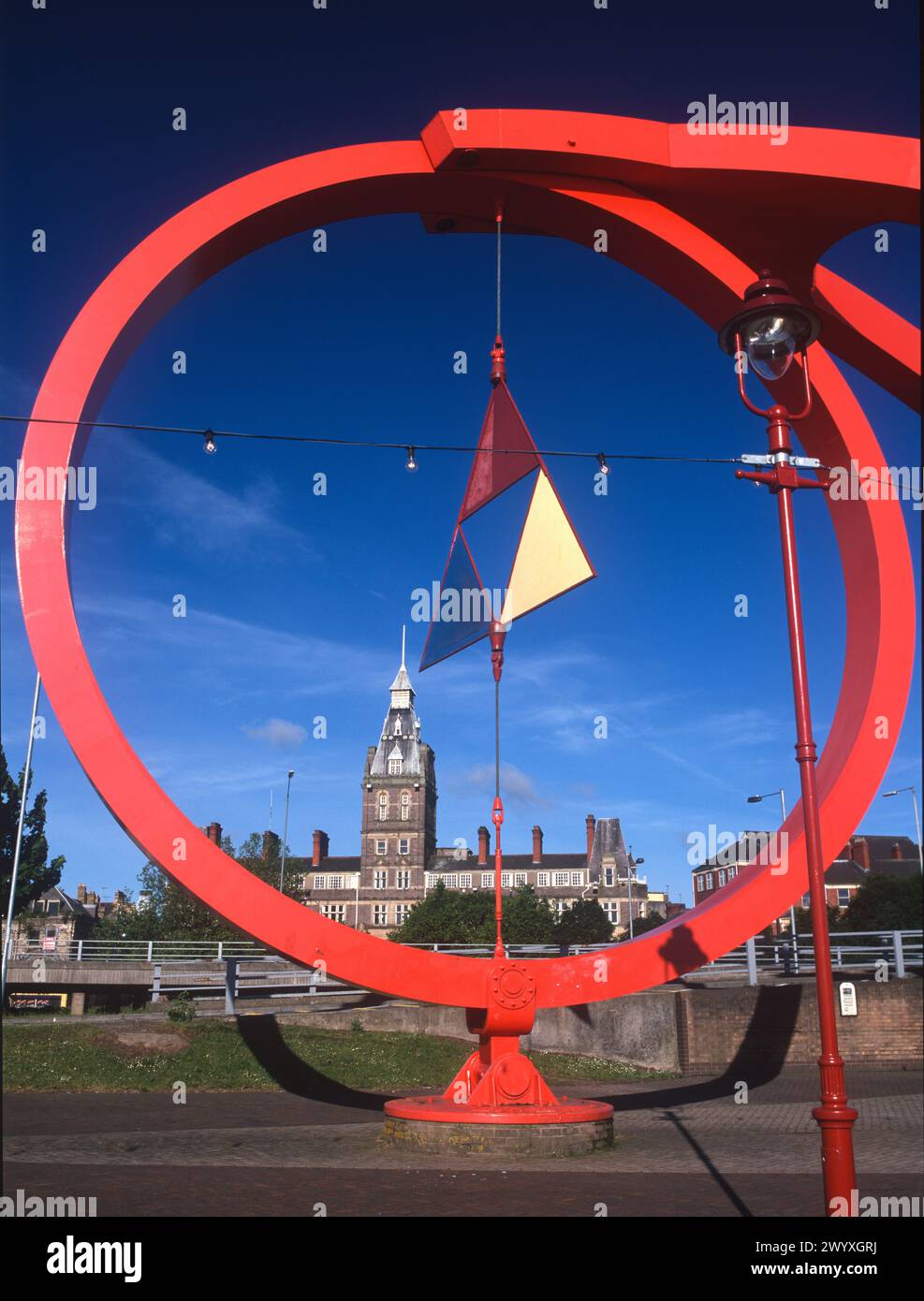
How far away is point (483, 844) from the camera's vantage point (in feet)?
278

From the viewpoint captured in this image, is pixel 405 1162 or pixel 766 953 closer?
pixel 405 1162

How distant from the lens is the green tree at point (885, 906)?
38156mm

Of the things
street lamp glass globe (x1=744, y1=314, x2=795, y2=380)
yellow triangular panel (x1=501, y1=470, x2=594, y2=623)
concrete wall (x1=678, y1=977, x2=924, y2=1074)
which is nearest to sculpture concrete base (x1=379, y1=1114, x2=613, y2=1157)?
yellow triangular panel (x1=501, y1=470, x2=594, y2=623)

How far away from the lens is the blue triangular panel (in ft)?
35.5

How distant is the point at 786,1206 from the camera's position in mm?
7277

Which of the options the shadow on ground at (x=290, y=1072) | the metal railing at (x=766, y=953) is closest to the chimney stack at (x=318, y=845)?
the metal railing at (x=766, y=953)

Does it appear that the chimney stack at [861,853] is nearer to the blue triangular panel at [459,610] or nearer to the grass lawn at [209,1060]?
the grass lawn at [209,1060]

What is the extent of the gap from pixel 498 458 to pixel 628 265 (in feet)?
7.91

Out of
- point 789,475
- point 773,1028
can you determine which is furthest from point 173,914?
point 789,475

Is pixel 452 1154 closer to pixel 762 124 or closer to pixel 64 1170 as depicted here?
pixel 64 1170

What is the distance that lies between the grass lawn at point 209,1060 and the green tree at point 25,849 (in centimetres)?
2658

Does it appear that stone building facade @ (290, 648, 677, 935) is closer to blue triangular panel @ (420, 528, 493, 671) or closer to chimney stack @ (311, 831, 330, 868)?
chimney stack @ (311, 831, 330, 868)

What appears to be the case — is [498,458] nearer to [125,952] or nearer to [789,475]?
[789,475]
